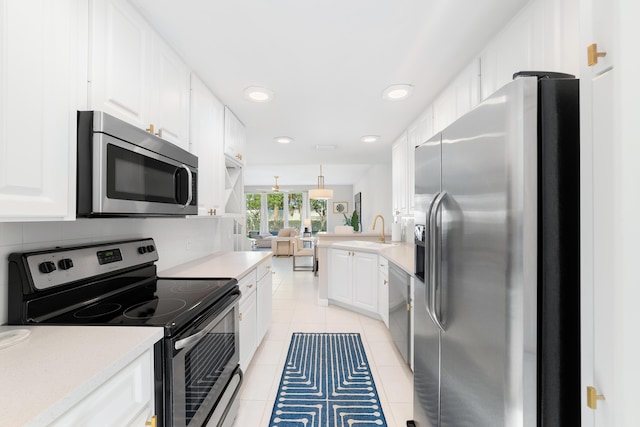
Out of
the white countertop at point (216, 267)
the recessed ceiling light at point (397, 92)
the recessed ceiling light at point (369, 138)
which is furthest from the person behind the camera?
the recessed ceiling light at point (369, 138)

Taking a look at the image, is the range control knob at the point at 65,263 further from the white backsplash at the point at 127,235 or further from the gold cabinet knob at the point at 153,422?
the gold cabinet knob at the point at 153,422

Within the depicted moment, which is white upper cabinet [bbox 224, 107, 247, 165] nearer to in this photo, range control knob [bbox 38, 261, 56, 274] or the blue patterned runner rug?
range control knob [bbox 38, 261, 56, 274]

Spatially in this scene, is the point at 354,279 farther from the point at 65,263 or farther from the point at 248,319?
the point at 65,263

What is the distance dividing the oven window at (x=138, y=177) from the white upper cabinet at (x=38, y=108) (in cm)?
14

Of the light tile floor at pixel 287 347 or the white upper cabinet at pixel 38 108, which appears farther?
the light tile floor at pixel 287 347

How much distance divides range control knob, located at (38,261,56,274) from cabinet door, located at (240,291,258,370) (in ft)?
3.83

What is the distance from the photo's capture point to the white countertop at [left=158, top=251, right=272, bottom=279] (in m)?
2.03

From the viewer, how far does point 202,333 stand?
1.28m

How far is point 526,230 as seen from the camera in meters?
0.82

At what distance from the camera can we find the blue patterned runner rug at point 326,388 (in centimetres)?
183

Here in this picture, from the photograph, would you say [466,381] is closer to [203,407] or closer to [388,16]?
[203,407]

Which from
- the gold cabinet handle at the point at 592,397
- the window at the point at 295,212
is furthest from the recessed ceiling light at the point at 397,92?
the window at the point at 295,212

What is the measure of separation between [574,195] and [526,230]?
17 cm

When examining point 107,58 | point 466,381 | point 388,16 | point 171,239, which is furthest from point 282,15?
point 466,381
